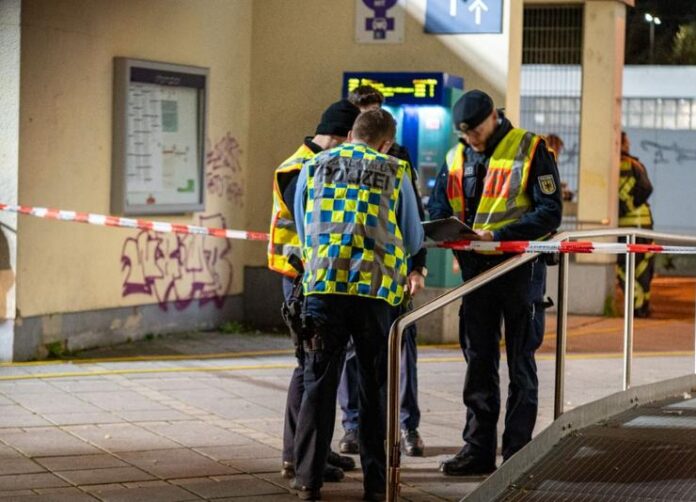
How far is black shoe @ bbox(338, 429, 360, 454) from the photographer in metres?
7.64

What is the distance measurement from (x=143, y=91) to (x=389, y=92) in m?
2.03

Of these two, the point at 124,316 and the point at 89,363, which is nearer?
the point at 89,363

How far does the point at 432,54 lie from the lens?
1220 cm

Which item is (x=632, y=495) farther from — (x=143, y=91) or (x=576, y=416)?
(x=143, y=91)

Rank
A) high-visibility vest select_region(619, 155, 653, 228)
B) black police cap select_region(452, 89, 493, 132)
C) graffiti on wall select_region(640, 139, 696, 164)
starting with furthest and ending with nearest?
graffiti on wall select_region(640, 139, 696, 164) < high-visibility vest select_region(619, 155, 653, 228) < black police cap select_region(452, 89, 493, 132)

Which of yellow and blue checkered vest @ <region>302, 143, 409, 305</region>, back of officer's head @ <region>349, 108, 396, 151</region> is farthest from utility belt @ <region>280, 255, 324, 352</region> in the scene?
back of officer's head @ <region>349, 108, 396, 151</region>

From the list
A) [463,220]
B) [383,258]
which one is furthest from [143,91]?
[383,258]

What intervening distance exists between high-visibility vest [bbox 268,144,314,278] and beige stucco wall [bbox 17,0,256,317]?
3669 mm

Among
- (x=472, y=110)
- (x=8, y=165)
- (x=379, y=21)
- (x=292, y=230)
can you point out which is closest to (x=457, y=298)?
(x=292, y=230)

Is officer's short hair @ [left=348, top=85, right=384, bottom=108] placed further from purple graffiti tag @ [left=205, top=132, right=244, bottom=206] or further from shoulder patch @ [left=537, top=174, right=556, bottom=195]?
purple graffiti tag @ [left=205, top=132, right=244, bottom=206]

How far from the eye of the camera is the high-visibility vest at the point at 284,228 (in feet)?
23.0

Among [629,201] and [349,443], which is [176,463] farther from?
[629,201]

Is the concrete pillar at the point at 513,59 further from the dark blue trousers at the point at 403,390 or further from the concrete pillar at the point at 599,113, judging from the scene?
the dark blue trousers at the point at 403,390

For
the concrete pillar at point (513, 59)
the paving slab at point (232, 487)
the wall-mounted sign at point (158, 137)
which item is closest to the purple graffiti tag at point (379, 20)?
the concrete pillar at point (513, 59)
